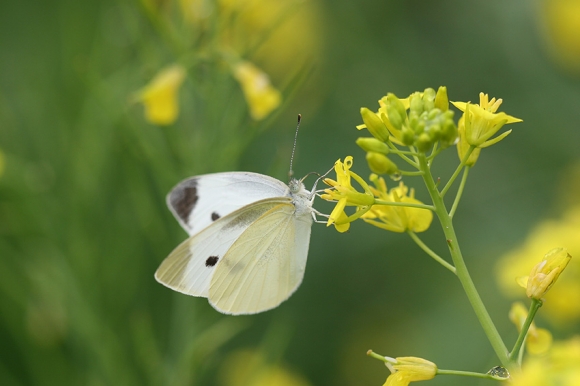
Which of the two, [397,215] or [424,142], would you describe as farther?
[397,215]

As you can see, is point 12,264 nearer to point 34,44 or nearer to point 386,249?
point 34,44

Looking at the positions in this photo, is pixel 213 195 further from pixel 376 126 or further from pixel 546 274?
pixel 546 274

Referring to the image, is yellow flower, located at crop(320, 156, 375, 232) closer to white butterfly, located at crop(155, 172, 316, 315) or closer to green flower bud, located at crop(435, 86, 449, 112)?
green flower bud, located at crop(435, 86, 449, 112)

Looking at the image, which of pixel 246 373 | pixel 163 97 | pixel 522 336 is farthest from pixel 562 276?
pixel 163 97

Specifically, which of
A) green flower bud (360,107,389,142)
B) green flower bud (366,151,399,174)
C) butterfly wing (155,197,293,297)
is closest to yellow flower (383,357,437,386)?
green flower bud (366,151,399,174)

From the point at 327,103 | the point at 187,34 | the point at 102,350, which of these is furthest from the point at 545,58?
the point at 102,350
